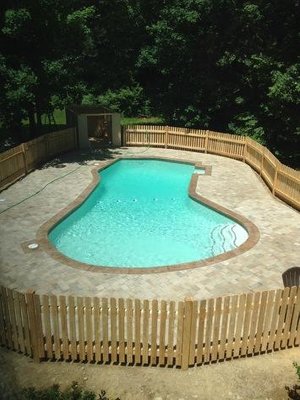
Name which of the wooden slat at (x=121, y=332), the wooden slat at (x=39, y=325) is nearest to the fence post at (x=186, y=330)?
the wooden slat at (x=121, y=332)

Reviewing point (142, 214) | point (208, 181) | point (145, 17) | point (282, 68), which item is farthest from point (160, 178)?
point (145, 17)

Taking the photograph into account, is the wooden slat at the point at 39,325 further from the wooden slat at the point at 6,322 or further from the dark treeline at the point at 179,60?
the dark treeline at the point at 179,60

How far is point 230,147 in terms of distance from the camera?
71.5 ft

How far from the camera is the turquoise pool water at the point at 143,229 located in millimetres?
12305

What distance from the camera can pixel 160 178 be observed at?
2034 centimetres

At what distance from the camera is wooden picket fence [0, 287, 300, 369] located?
6832 millimetres

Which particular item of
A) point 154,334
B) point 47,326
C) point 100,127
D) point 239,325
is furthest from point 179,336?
point 100,127

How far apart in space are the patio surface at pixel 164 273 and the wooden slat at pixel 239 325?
1.85 metres

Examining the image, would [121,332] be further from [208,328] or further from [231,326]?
[231,326]

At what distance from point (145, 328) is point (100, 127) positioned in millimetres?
21240

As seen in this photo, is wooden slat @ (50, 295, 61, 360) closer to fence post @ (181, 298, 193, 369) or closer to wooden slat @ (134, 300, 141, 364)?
wooden slat @ (134, 300, 141, 364)

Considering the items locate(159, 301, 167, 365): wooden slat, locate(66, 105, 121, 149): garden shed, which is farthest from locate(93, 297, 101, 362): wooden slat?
locate(66, 105, 121, 149): garden shed

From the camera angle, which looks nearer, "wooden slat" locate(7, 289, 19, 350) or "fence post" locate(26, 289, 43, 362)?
"fence post" locate(26, 289, 43, 362)

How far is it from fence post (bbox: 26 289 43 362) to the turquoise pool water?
4.58 m
